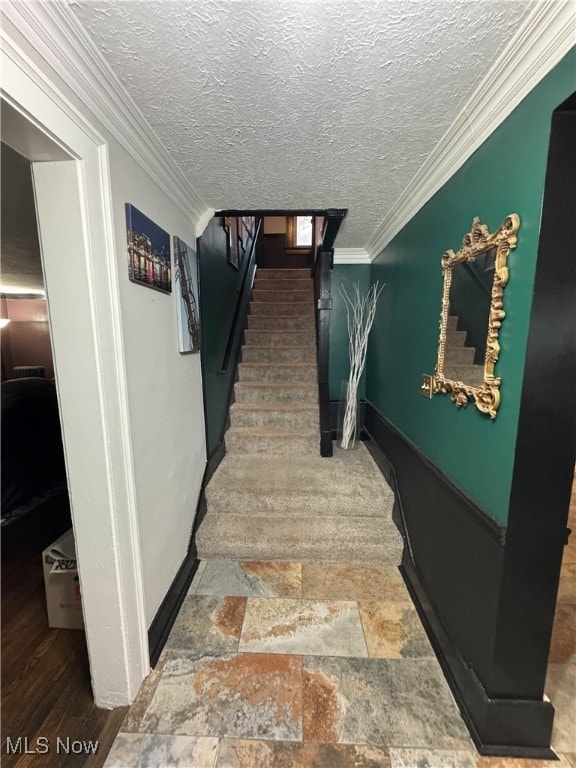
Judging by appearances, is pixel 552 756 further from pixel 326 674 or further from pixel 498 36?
pixel 498 36

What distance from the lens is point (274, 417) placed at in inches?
108

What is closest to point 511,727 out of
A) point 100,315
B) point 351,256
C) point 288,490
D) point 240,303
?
point 288,490

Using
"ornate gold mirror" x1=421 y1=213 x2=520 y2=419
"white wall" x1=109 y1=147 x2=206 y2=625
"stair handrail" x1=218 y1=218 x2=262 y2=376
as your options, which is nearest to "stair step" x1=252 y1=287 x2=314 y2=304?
"stair handrail" x1=218 y1=218 x2=262 y2=376

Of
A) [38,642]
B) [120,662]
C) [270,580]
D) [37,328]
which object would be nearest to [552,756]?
[270,580]

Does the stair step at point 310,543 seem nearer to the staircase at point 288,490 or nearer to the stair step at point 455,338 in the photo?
the staircase at point 288,490

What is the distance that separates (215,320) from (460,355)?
1.82 metres

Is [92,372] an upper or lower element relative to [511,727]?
upper

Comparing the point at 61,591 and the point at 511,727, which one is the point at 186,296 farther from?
the point at 511,727

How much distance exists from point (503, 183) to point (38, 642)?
2718 mm

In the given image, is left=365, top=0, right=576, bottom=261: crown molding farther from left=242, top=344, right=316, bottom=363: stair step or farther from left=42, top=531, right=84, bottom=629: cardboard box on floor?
left=42, top=531, right=84, bottom=629: cardboard box on floor

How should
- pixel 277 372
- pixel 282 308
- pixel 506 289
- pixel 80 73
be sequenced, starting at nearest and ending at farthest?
pixel 80 73, pixel 506 289, pixel 277 372, pixel 282 308

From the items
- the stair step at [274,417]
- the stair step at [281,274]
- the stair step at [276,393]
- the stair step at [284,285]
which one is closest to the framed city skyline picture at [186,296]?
the stair step at [274,417]

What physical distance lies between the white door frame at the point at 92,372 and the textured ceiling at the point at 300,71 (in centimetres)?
28

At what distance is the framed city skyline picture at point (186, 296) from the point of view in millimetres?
1618
